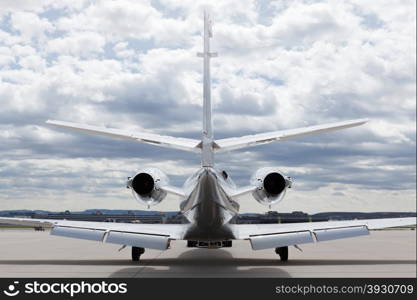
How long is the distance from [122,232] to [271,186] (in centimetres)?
489

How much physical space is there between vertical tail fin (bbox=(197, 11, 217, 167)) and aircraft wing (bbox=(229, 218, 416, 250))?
10.2 feet

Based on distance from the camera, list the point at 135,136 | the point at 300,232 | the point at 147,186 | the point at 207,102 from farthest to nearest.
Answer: the point at 207,102 → the point at 300,232 → the point at 147,186 → the point at 135,136

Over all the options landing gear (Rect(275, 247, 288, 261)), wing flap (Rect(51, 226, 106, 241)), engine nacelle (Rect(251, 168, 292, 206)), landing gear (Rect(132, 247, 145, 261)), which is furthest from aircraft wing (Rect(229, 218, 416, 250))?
wing flap (Rect(51, 226, 106, 241))

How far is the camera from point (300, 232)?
16859 mm

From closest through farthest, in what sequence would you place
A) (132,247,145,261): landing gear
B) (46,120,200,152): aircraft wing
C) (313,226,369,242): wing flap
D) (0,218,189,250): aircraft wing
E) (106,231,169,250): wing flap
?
(46,120,200,152): aircraft wing → (106,231,169,250): wing flap → (0,218,189,250): aircraft wing → (313,226,369,242): wing flap → (132,247,145,261): landing gear

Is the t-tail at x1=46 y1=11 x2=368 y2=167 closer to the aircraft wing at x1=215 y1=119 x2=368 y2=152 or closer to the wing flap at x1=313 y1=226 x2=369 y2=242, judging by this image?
the aircraft wing at x1=215 y1=119 x2=368 y2=152

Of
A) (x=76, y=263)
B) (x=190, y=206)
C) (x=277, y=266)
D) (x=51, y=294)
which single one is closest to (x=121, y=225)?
(x=76, y=263)

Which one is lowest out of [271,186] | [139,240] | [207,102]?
[139,240]

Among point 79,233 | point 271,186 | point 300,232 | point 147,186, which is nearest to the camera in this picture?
point 147,186

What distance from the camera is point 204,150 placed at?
45.0 ft

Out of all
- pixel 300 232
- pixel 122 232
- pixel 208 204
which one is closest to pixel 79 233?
pixel 122 232

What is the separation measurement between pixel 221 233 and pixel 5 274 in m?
6.16

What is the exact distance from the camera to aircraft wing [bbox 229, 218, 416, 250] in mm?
16391

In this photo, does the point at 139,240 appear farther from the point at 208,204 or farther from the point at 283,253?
the point at 283,253
